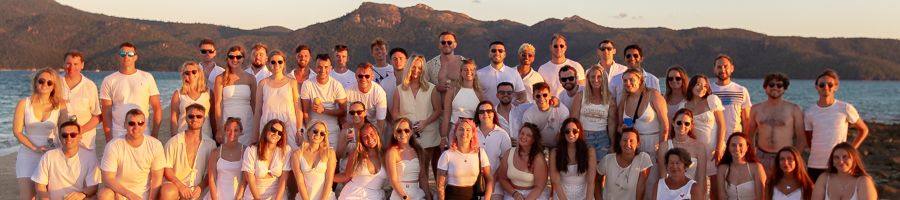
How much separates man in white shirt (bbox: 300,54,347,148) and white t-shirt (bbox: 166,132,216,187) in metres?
1.16

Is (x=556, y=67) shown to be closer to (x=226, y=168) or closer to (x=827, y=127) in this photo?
(x=827, y=127)

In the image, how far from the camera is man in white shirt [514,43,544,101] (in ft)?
29.5

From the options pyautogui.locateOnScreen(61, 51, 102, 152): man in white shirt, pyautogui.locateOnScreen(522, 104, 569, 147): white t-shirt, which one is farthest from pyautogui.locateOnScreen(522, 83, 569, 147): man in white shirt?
pyautogui.locateOnScreen(61, 51, 102, 152): man in white shirt

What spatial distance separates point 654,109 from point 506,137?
1.58 metres

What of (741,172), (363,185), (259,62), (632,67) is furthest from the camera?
(259,62)

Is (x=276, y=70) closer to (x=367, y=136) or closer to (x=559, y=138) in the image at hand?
(x=367, y=136)

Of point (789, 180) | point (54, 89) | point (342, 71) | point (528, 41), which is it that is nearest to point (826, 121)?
point (789, 180)

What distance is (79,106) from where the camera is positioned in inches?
308

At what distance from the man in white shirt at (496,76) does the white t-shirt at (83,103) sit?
13.7 feet

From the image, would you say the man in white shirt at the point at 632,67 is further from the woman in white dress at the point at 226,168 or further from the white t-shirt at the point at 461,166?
the woman in white dress at the point at 226,168

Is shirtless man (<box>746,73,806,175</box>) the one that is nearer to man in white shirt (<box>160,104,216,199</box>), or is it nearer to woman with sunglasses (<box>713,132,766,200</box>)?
woman with sunglasses (<box>713,132,766,200</box>)

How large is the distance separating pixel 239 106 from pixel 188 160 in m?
1.01

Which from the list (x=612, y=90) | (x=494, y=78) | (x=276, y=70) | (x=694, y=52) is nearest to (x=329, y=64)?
(x=276, y=70)

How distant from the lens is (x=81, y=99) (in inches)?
308
